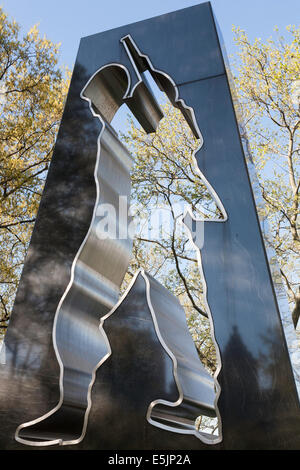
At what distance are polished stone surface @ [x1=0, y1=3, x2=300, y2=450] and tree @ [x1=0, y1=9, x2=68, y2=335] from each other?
13.4ft

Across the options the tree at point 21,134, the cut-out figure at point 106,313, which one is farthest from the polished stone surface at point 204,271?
the tree at point 21,134

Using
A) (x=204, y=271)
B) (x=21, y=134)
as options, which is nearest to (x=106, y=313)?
(x=204, y=271)

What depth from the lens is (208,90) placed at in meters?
3.15

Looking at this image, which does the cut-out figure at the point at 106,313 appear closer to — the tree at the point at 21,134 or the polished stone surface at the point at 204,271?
the polished stone surface at the point at 204,271

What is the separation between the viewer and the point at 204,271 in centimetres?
259

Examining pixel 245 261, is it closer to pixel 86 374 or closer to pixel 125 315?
pixel 125 315

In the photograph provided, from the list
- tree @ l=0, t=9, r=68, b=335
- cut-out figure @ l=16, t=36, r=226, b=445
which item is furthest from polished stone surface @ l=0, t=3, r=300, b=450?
tree @ l=0, t=9, r=68, b=335

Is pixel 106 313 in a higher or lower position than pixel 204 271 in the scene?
lower

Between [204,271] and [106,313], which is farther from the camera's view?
[106,313]

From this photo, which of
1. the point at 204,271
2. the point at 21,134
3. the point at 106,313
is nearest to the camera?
the point at 204,271

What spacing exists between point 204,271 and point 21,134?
596 centimetres

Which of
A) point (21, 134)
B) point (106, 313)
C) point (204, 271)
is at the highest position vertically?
point (21, 134)

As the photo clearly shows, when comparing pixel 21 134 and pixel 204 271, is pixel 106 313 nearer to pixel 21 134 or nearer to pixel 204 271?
pixel 204 271

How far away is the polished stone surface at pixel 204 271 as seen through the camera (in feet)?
7.33
